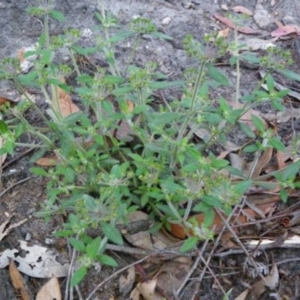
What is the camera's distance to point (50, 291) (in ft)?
7.79

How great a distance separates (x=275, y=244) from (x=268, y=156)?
1.42 feet

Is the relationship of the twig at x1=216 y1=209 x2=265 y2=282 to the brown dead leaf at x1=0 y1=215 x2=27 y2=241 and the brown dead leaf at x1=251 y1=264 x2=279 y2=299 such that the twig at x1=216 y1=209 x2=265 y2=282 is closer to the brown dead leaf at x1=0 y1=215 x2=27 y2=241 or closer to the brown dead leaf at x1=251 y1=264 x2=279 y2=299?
the brown dead leaf at x1=251 y1=264 x2=279 y2=299

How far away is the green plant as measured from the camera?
215 centimetres

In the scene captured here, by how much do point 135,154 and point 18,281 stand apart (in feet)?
2.12

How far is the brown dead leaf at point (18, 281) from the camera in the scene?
7.85 feet

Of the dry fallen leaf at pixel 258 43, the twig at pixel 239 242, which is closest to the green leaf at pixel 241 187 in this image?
the twig at pixel 239 242

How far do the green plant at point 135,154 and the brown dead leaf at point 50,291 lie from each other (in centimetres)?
17

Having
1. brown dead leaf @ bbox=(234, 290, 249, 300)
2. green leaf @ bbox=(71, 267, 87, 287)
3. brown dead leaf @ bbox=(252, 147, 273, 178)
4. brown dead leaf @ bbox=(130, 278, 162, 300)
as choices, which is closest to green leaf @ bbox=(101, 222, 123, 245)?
green leaf @ bbox=(71, 267, 87, 287)

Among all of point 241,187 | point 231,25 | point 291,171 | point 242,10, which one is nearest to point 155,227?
point 241,187

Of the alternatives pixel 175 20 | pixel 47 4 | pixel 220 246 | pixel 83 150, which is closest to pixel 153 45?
pixel 175 20

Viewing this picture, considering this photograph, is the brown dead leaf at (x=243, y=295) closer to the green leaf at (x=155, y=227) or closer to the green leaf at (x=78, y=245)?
the green leaf at (x=155, y=227)

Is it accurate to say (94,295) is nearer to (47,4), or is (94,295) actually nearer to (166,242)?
(166,242)

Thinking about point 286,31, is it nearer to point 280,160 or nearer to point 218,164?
point 280,160

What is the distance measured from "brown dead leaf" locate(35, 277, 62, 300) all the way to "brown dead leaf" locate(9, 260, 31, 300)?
0.15ft
